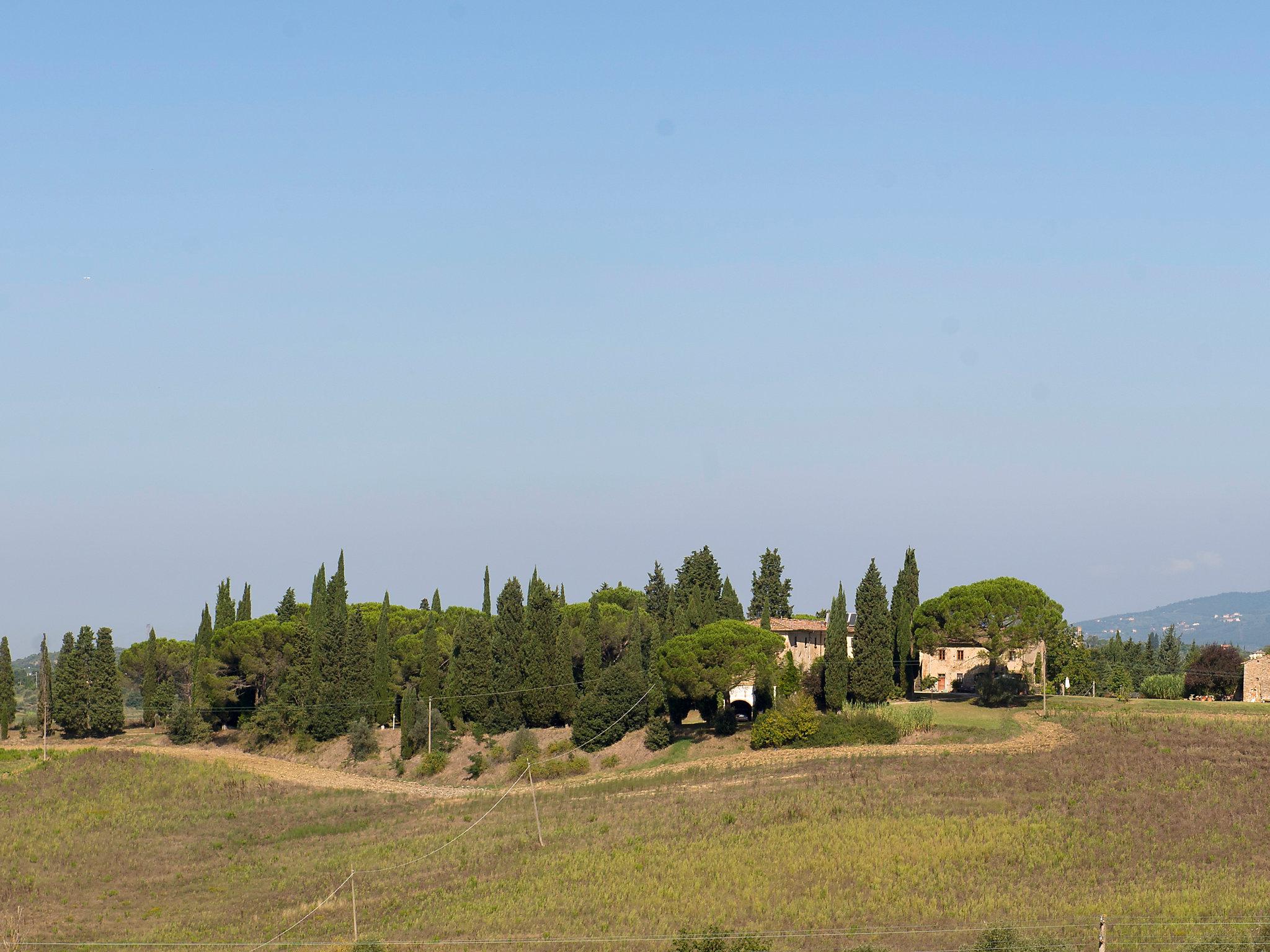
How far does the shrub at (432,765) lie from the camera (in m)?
90.0

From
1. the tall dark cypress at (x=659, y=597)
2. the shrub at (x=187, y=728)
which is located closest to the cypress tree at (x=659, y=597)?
the tall dark cypress at (x=659, y=597)

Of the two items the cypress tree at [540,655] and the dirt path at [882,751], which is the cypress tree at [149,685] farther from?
the dirt path at [882,751]

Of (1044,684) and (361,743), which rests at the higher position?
(1044,684)

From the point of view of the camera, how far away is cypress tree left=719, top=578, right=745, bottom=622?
11138 centimetres

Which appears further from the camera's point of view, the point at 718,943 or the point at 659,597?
the point at 659,597

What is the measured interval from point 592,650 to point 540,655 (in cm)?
584

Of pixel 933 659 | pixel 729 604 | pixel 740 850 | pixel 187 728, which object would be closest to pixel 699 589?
pixel 729 604

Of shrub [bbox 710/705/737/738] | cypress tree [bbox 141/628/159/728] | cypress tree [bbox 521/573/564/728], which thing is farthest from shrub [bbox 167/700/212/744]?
shrub [bbox 710/705/737/738]

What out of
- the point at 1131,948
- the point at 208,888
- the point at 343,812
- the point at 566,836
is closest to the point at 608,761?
the point at 343,812

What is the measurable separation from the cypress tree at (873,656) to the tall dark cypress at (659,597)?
97.5 ft

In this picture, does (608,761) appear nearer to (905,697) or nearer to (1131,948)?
(905,697)

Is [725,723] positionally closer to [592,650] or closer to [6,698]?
[592,650]

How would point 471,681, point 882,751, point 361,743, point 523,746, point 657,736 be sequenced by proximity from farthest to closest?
point 471,681 → point 361,743 → point 523,746 → point 657,736 → point 882,751

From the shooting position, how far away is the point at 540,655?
98000 mm
